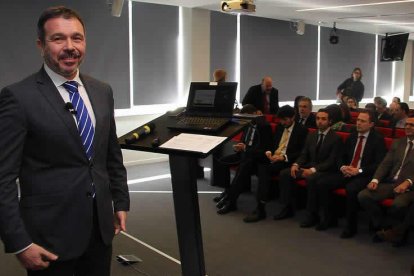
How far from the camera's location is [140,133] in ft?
6.52

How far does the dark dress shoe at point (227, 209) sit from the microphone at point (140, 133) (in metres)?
2.35

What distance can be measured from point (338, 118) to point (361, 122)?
0.71 meters

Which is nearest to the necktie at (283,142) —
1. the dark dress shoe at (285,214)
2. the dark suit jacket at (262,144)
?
the dark suit jacket at (262,144)

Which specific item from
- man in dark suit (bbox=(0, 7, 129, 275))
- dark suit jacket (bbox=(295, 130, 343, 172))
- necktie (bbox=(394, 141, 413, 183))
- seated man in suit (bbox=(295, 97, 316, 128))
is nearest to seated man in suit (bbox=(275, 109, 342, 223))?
dark suit jacket (bbox=(295, 130, 343, 172))

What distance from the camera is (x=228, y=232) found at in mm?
3740

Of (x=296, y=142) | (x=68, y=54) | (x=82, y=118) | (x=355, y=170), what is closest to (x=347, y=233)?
(x=355, y=170)

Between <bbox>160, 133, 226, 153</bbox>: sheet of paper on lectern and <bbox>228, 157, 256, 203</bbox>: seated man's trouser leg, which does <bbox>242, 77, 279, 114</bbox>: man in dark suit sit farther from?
<bbox>160, 133, 226, 153</bbox>: sheet of paper on lectern

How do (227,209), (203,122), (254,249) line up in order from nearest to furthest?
(203,122) → (254,249) → (227,209)

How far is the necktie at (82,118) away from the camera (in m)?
1.33

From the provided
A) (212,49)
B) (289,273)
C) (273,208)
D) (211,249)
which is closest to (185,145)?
(289,273)

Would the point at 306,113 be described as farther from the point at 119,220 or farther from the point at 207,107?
the point at 119,220

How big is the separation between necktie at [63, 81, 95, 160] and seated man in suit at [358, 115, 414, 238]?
8.98 ft

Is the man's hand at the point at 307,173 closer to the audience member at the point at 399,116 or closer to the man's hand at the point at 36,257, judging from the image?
the audience member at the point at 399,116

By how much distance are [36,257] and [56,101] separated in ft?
1.49
